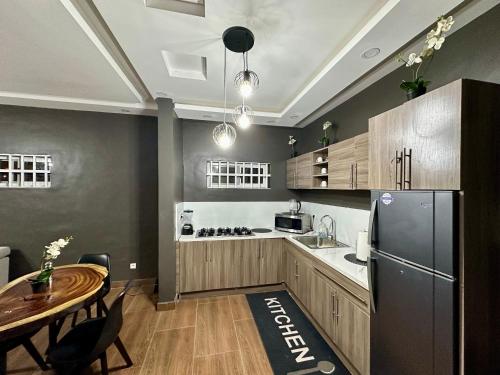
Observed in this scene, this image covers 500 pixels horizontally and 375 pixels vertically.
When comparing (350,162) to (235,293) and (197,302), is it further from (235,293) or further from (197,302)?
(197,302)

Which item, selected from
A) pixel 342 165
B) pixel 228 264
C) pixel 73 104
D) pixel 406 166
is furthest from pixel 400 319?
pixel 73 104

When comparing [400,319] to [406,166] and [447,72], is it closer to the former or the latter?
[406,166]

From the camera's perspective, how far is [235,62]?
6.81ft

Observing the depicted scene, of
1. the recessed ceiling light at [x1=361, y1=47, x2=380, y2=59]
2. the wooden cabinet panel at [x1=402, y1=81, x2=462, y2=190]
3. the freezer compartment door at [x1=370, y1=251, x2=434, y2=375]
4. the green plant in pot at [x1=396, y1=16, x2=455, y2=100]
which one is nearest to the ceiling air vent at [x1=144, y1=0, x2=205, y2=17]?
the recessed ceiling light at [x1=361, y1=47, x2=380, y2=59]

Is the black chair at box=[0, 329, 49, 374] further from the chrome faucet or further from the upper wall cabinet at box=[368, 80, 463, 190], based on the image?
the chrome faucet

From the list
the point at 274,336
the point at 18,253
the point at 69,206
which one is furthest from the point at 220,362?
the point at 18,253

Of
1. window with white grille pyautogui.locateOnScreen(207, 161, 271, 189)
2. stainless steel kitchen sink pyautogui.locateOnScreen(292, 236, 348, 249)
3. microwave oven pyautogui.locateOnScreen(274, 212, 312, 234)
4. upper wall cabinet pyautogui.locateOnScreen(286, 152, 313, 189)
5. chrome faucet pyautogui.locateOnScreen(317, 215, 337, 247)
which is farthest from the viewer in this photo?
window with white grille pyautogui.locateOnScreen(207, 161, 271, 189)

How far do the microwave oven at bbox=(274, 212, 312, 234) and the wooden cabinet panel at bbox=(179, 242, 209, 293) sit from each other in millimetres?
1385

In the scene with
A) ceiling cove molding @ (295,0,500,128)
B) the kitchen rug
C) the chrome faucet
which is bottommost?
the kitchen rug

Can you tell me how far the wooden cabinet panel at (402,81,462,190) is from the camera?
1.11 m

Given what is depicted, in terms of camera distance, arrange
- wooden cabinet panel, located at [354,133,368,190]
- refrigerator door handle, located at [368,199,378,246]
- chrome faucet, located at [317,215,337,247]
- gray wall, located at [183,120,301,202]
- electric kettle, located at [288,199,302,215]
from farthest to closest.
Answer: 1. electric kettle, located at [288,199,302,215]
2. gray wall, located at [183,120,301,202]
3. chrome faucet, located at [317,215,337,247]
4. wooden cabinet panel, located at [354,133,368,190]
5. refrigerator door handle, located at [368,199,378,246]

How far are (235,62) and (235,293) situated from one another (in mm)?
3099

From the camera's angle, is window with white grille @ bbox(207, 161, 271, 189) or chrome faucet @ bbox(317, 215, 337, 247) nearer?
chrome faucet @ bbox(317, 215, 337, 247)

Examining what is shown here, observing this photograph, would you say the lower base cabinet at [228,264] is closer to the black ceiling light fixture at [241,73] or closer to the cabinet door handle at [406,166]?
the black ceiling light fixture at [241,73]
